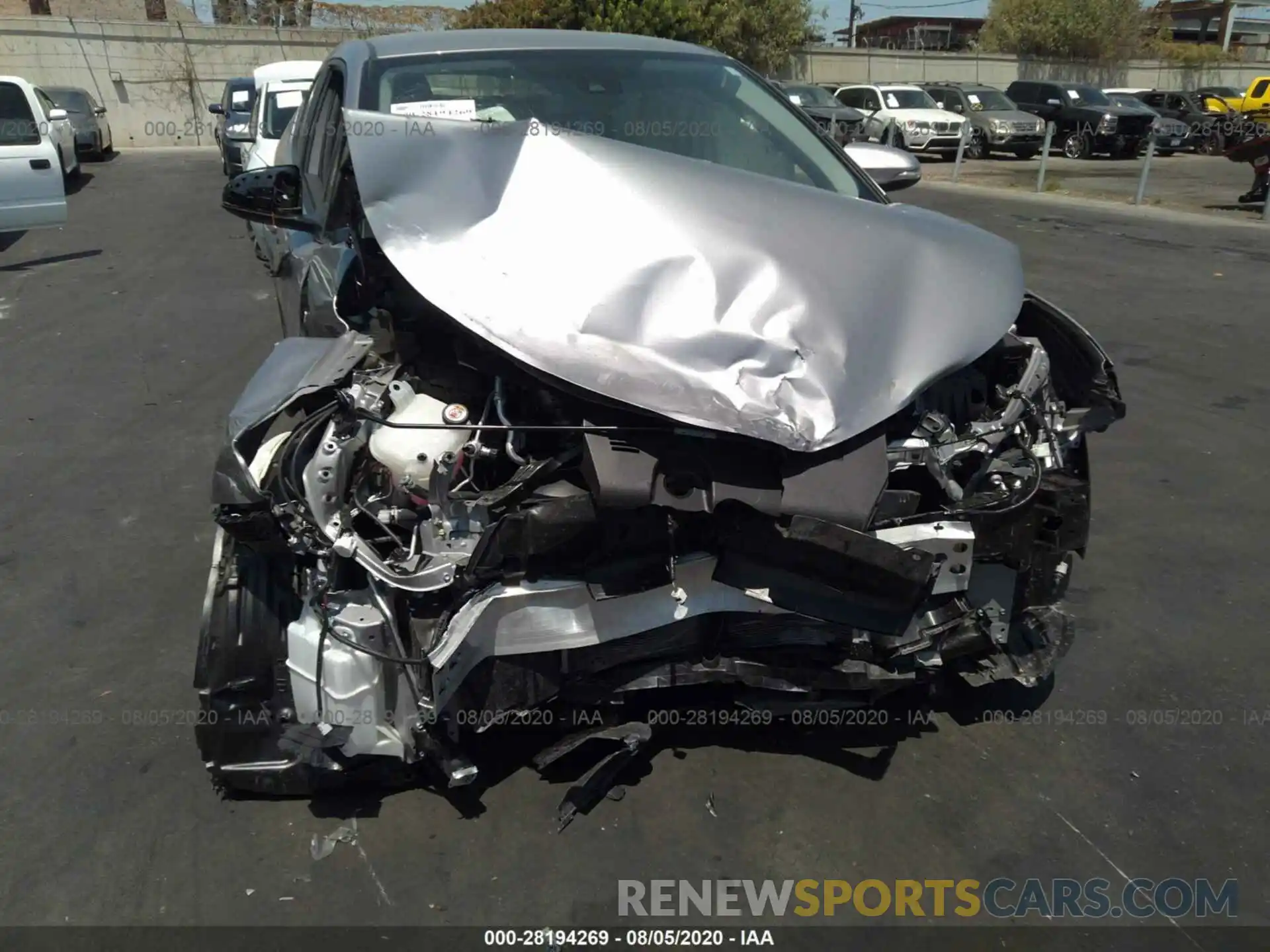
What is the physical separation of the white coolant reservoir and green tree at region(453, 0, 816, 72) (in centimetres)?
1974

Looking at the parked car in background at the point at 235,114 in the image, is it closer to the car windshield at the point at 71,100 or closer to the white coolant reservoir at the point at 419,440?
the car windshield at the point at 71,100

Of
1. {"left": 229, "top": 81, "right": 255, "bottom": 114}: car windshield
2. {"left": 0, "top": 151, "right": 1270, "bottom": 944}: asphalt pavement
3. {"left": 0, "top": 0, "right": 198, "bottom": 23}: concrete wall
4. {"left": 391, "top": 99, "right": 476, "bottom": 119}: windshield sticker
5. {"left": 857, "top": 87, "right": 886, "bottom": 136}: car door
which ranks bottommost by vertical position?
{"left": 0, "top": 151, "right": 1270, "bottom": 944}: asphalt pavement

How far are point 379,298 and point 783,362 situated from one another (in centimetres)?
132

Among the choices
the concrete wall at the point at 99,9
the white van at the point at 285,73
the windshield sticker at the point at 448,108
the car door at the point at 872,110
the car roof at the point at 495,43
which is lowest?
the car door at the point at 872,110

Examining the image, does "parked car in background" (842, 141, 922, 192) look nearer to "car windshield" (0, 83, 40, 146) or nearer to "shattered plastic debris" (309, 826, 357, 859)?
"shattered plastic debris" (309, 826, 357, 859)

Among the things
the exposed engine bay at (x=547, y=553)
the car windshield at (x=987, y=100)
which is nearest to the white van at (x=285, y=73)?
the exposed engine bay at (x=547, y=553)

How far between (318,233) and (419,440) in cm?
156

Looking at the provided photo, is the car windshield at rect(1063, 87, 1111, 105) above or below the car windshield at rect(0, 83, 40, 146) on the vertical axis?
below

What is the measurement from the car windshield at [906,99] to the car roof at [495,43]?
66.8 ft

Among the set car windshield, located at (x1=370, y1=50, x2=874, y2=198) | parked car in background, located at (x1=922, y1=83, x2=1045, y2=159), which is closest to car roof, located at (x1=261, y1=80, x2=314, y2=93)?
car windshield, located at (x1=370, y1=50, x2=874, y2=198)

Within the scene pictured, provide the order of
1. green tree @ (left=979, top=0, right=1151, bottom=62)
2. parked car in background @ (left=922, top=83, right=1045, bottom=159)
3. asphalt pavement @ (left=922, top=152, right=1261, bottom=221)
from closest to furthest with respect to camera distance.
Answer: asphalt pavement @ (left=922, top=152, right=1261, bottom=221), parked car in background @ (left=922, top=83, right=1045, bottom=159), green tree @ (left=979, top=0, right=1151, bottom=62)

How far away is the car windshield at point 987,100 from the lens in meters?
23.2

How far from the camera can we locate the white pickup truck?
9680mm

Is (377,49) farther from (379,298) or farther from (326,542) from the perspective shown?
(326,542)
